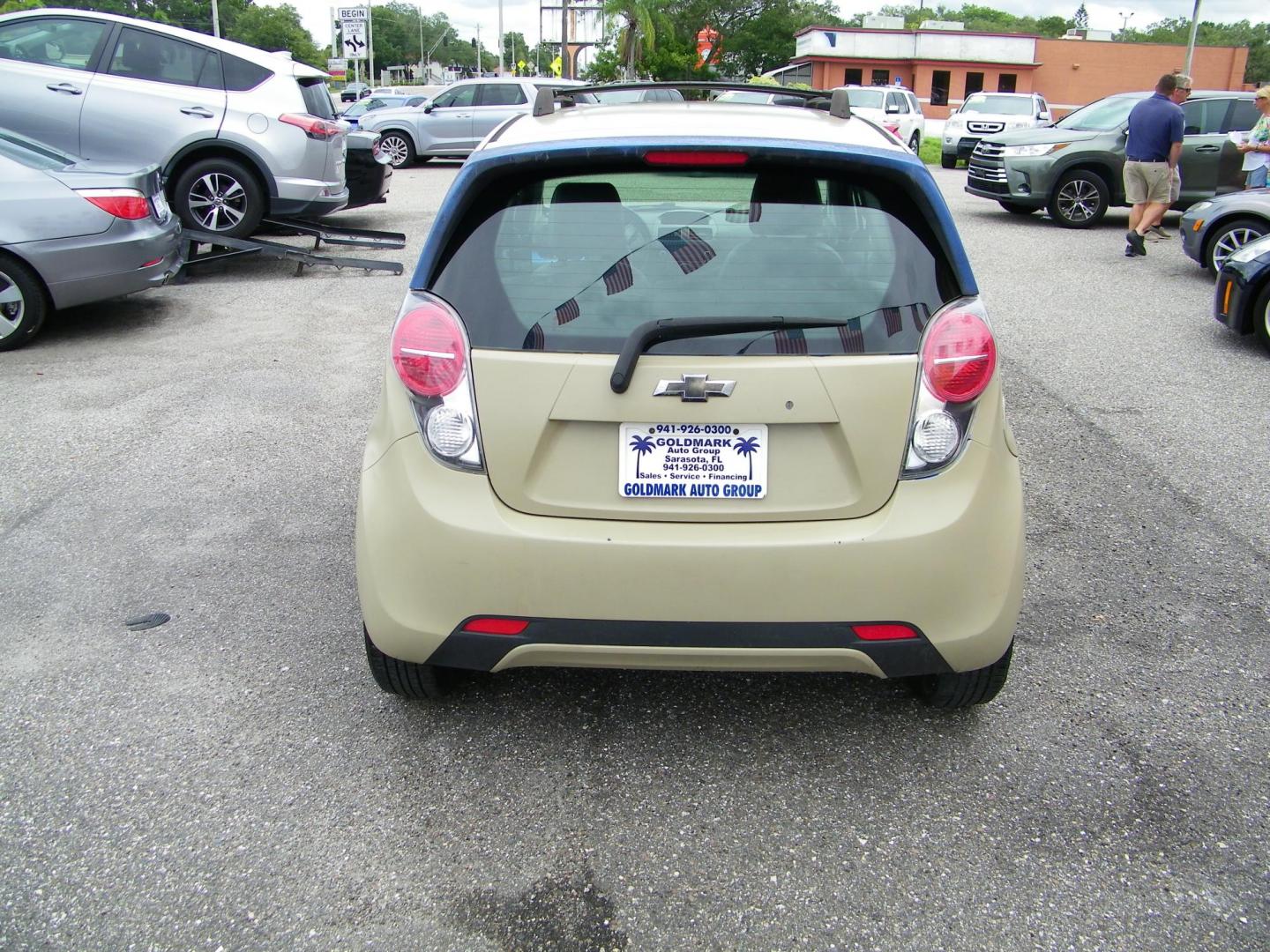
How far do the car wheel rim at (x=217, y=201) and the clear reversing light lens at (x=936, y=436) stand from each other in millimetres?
9875

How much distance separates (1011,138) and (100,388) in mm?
13301

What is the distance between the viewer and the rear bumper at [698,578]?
2711 millimetres

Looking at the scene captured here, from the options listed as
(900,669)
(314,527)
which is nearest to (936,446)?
(900,669)

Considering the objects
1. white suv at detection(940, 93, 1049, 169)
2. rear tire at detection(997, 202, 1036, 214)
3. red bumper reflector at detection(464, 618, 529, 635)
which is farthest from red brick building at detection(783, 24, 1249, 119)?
red bumper reflector at detection(464, 618, 529, 635)

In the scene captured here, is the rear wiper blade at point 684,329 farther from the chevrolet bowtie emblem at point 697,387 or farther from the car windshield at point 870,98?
the car windshield at point 870,98

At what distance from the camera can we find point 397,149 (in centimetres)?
2294

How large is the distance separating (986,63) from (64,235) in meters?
67.2

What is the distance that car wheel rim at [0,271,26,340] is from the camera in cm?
756

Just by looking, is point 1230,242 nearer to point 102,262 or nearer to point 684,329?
point 684,329

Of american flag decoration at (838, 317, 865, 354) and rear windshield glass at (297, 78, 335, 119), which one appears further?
rear windshield glass at (297, 78, 335, 119)

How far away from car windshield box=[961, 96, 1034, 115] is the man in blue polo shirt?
15304 millimetres

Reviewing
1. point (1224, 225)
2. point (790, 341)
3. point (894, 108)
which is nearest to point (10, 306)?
point (790, 341)

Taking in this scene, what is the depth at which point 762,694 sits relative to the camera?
3.50 m

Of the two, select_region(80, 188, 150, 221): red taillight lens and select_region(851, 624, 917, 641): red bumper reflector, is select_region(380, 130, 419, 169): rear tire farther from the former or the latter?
select_region(851, 624, 917, 641): red bumper reflector
